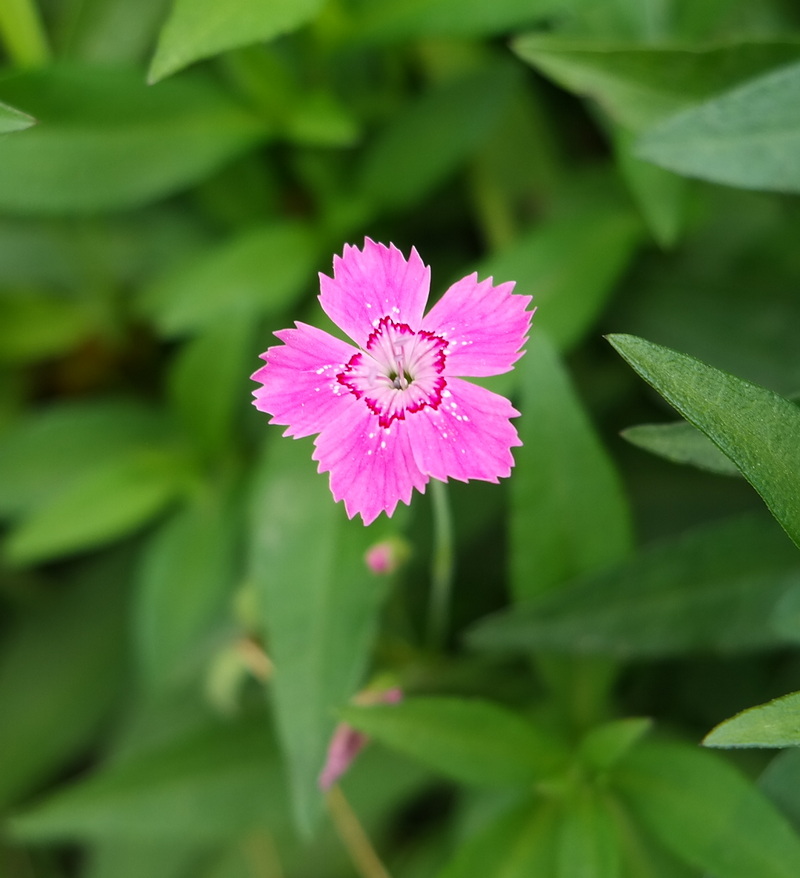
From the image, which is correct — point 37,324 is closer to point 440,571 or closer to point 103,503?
point 103,503

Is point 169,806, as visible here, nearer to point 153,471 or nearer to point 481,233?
point 153,471

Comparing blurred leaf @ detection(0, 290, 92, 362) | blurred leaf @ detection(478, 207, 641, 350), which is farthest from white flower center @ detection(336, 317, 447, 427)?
blurred leaf @ detection(0, 290, 92, 362)

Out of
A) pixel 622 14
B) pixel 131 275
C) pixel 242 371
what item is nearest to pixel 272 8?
pixel 622 14

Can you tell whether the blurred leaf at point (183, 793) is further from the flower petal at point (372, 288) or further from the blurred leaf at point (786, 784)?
the flower petal at point (372, 288)

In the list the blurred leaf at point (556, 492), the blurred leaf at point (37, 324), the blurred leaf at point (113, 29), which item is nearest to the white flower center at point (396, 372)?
the blurred leaf at point (556, 492)

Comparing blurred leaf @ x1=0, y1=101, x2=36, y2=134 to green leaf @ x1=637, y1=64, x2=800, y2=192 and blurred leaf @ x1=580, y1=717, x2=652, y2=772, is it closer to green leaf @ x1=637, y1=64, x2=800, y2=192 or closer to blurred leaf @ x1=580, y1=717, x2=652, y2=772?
green leaf @ x1=637, y1=64, x2=800, y2=192

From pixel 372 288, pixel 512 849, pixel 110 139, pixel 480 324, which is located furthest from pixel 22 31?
pixel 512 849
